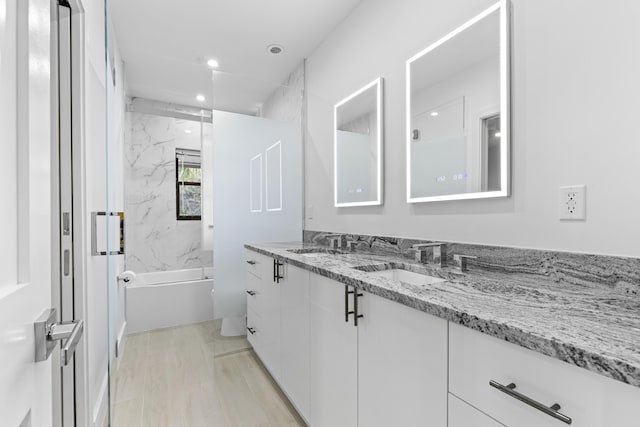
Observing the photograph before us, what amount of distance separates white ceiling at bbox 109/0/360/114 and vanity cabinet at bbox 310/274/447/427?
74.7 inches

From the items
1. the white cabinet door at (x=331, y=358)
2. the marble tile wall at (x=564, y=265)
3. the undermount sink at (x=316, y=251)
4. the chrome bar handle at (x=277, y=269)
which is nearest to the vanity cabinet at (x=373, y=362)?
the white cabinet door at (x=331, y=358)

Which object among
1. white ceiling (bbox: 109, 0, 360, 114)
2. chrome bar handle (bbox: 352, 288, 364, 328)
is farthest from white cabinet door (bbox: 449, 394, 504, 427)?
white ceiling (bbox: 109, 0, 360, 114)

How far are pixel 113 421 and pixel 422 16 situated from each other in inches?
111

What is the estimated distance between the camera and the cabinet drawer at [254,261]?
7.37 feet

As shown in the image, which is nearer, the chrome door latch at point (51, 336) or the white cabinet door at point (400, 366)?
the chrome door latch at point (51, 336)

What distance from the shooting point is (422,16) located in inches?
65.4

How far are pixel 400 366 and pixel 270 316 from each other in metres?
1.25

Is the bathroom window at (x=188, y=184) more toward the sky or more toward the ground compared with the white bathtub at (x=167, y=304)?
more toward the sky

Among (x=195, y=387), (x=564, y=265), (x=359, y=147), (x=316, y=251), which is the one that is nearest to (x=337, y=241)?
(x=316, y=251)

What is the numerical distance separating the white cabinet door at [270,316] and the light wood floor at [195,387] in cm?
16

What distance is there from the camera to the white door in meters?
0.42

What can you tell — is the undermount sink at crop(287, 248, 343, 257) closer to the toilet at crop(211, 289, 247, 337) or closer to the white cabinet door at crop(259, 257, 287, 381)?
the white cabinet door at crop(259, 257, 287, 381)

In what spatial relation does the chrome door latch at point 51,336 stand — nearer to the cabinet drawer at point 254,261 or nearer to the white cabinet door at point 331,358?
the white cabinet door at point 331,358

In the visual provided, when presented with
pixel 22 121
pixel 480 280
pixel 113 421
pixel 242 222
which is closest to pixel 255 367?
pixel 113 421
